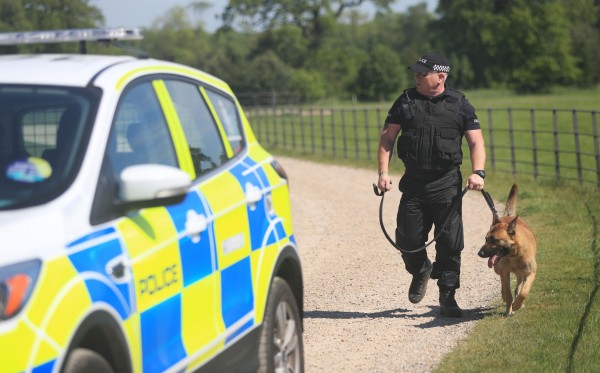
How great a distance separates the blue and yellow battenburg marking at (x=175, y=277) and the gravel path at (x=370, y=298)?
1.86 m

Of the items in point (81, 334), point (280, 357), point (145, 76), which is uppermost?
point (145, 76)

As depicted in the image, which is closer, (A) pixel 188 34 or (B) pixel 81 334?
(B) pixel 81 334

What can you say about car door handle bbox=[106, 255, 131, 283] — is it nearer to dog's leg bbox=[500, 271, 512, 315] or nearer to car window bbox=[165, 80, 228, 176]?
car window bbox=[165, 80, 228, 176]

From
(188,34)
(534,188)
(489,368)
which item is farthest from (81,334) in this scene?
(188,34)

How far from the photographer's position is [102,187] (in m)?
3.97

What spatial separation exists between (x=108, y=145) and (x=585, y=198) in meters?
14.2

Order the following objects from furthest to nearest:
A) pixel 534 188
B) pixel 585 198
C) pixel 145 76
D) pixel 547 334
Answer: pixel 534 188 → pixel 585 198 → pixel 547 334 → pixel 145 76

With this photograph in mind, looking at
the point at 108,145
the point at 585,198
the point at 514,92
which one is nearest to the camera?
the point at 108,145

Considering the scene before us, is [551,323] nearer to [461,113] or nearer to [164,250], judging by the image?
[461,113]

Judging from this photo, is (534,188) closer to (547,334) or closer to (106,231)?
(547,334)

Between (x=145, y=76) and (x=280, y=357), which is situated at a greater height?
(x=145, y=76)

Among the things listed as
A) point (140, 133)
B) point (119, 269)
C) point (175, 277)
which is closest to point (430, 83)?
point (140, 133)

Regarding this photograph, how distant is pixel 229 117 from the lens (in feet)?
18.5

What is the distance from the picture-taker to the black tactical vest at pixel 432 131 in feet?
26.9
